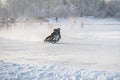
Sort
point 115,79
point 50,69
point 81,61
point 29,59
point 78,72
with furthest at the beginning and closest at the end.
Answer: point 29,59
point 81,61
point 50,69
point 78,72
point 115,79

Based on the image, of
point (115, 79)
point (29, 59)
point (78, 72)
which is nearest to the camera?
point (115, 79)

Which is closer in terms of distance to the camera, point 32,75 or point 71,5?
point 32,75

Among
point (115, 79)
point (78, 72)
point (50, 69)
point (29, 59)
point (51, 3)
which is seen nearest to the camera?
point (115, 79)

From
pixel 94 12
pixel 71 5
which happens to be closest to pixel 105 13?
pixel 94 12

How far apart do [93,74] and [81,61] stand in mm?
2795

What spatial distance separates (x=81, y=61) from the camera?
11.0 meters

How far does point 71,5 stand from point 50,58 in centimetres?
8177

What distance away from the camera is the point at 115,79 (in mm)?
7770

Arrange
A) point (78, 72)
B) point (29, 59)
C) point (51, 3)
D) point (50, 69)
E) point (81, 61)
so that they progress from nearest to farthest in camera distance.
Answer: point (78, 72)
point (50, 69)
point (81, 61)
point (29, 59)
point (51, 3)

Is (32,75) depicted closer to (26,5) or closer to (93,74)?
(93,74)

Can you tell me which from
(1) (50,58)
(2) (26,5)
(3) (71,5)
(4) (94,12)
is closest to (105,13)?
(4) (94,12)

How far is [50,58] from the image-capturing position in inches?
471

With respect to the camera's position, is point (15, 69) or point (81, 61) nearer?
point (15, 69)

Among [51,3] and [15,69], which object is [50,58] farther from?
[51,3]
